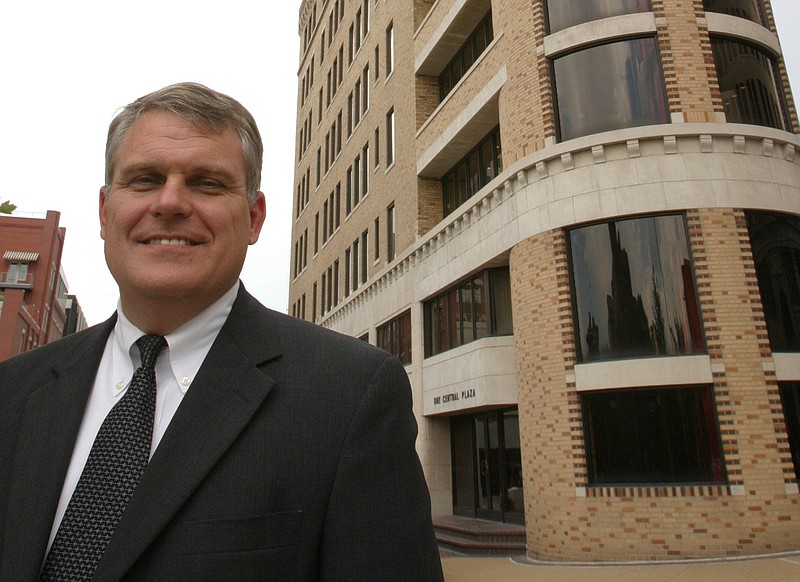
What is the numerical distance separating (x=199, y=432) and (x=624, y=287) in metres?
10.9

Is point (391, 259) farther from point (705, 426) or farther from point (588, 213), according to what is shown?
point (705, 426)

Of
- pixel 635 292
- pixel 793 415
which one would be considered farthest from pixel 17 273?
pixel 793 415

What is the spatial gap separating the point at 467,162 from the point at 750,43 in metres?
7.69

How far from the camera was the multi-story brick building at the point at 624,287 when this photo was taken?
33.1 ft

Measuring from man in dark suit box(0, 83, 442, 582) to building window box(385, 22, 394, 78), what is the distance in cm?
2228

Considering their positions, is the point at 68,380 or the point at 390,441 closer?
the point at 390,441

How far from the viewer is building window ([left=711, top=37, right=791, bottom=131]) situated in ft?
40.2

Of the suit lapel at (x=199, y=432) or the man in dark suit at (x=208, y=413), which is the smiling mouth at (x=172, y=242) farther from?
the suit lapel at (x=199, y=432)

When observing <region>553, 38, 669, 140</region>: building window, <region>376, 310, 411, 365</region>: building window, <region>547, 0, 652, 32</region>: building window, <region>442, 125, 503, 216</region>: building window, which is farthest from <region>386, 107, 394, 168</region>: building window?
Result: <region>553, 38, 669, 140</region>: building window

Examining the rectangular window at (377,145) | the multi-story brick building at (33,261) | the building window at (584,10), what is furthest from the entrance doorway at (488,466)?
the multi-story brick building at (33,261)

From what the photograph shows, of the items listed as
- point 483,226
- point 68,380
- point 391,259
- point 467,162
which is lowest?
point 68,380

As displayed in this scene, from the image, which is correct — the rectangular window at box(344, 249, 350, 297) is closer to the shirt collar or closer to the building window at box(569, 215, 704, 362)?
the building window at box(569, 215, 704, 362)

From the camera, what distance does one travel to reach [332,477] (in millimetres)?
1620

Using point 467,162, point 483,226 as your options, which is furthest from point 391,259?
point 483,226
